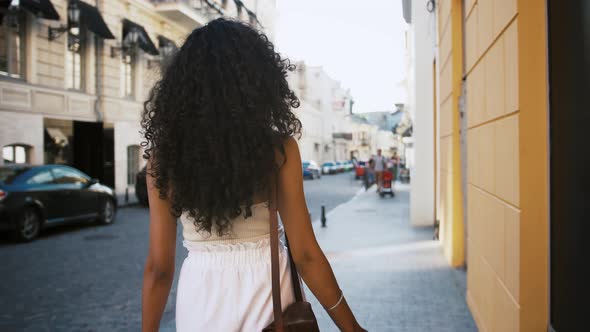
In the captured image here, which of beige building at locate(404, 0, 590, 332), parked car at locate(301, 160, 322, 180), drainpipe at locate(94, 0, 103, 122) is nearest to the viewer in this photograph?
beige building at locate(404, 0, 590, 332)

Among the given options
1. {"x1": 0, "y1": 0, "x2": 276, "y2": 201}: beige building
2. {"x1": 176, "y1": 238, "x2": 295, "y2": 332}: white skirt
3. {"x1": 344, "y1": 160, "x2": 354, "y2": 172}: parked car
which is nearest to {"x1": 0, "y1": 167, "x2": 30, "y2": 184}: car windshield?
{"x1": 0, "y1": 0, "x2": 276, "y2": 201}: beige building

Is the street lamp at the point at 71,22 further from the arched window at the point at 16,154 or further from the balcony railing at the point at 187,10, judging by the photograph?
the balcony railing at the point at 187,10

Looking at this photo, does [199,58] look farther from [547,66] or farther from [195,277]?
[547,66]

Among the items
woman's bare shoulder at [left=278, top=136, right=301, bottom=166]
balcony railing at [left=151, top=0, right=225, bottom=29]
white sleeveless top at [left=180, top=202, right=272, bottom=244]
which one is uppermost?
balcony railing at [left=151, top=0, right=225, bottom=29]

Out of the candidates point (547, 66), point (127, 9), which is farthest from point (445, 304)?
point (127, 9)

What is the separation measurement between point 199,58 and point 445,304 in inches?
167

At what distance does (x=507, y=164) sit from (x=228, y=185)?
6.43 ft

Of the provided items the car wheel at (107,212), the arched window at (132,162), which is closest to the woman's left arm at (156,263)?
the car wheel at (107,212)

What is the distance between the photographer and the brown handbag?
5.50 feet

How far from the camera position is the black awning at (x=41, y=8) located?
15211 millimetres

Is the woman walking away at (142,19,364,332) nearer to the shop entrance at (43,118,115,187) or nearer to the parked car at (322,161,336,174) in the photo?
the shop entrance at (43,118,115,187)

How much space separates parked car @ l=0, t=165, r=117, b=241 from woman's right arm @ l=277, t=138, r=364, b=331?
30.1 ft

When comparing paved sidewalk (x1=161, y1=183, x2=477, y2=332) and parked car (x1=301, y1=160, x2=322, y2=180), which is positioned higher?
parked car (x1=301, y1=160, x2=322, y2=180)

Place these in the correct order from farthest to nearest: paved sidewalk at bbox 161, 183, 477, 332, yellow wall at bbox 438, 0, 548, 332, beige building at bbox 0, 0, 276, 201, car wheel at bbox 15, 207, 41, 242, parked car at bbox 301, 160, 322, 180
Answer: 1. parked car at bbox 301, 160, 322, 180
2. beige building at bbox 0, 0, 276, 201
3. car wheel at bbox 15, 207, 41, 242
4. paved sidewalk at bbox 161, 183, 477, 332
5. yellow wall at bbox 438, 0, 548, 332
